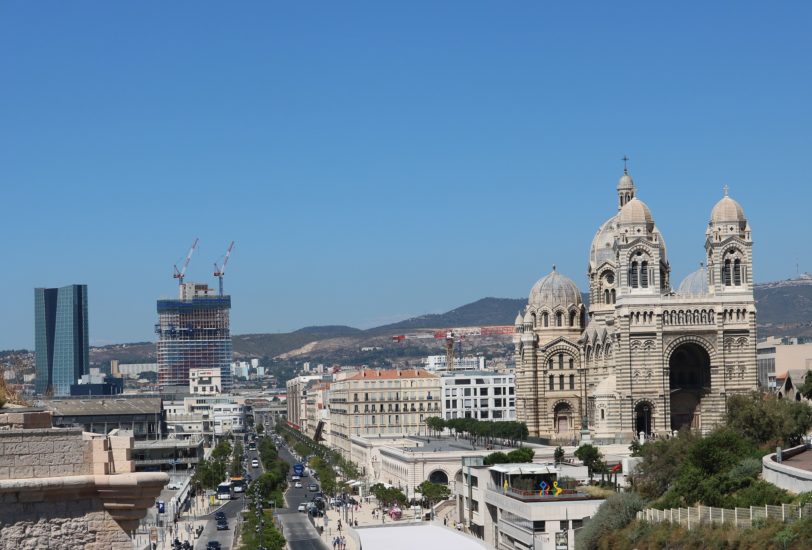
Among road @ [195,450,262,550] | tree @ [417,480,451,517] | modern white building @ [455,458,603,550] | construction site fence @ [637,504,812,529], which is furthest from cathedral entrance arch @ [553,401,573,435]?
construction site fence @ [637,504,812,529]

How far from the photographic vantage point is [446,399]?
517 feet

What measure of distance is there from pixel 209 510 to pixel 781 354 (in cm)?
6218

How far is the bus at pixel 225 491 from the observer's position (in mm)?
124525

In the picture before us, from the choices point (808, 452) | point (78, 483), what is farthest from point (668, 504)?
point (78, 483)

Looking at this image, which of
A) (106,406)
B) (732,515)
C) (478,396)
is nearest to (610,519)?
(732,515)

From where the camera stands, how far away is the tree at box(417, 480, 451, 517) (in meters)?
97.1

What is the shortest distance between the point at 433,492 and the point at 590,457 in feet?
45.2

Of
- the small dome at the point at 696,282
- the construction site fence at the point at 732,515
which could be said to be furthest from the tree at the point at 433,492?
the construction site fence at the point at 732,515

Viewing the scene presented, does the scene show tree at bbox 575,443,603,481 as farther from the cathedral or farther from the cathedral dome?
the cathedral dome

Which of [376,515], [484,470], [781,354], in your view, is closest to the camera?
[484,470]

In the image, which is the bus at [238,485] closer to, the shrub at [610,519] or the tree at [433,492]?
the tree at [433,492]

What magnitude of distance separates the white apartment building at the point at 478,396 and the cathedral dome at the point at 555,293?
37.4 meters

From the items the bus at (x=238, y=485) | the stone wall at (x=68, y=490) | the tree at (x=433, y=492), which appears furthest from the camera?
the bus at (x=238, y=485)

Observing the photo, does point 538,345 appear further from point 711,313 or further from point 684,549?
point 684,549
